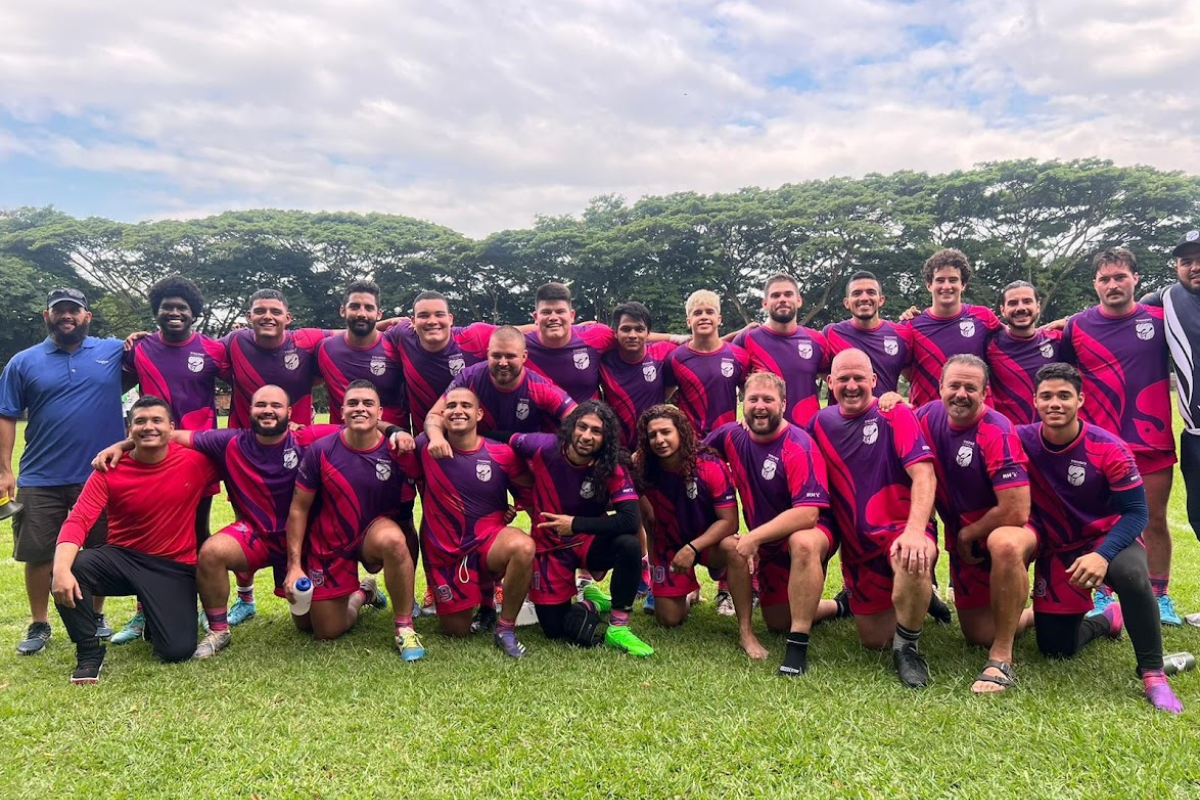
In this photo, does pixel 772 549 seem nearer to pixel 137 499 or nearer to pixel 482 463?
pixel 482 463

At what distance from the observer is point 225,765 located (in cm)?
335

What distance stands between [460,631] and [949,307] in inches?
175

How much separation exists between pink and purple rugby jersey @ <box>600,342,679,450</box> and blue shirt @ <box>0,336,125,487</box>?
3659mm

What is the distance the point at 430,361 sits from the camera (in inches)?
232

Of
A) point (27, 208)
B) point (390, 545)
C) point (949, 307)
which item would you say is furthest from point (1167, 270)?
point (27, 208)

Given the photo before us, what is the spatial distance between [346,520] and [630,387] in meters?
2.37

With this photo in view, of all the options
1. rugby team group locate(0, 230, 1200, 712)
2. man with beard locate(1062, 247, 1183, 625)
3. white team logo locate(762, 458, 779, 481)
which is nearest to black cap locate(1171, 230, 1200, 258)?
rugby team group locate(0, 230, 1200, 712)

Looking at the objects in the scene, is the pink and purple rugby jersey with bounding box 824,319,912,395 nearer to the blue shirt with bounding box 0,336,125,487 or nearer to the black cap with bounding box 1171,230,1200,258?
the black cap with bounding box 1171,230,1200,258

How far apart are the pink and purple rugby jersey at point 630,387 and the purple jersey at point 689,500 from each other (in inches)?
33.7

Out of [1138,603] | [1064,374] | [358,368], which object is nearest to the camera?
[1138,603]

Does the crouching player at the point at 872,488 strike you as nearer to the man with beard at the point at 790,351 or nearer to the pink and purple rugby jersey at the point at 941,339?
the man with beard at the point at 790,351

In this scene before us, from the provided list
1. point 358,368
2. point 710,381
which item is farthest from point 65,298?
point 710,381

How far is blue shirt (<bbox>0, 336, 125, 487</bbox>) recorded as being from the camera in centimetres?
512

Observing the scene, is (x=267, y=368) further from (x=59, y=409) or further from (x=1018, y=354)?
(x=1018, y=354)
